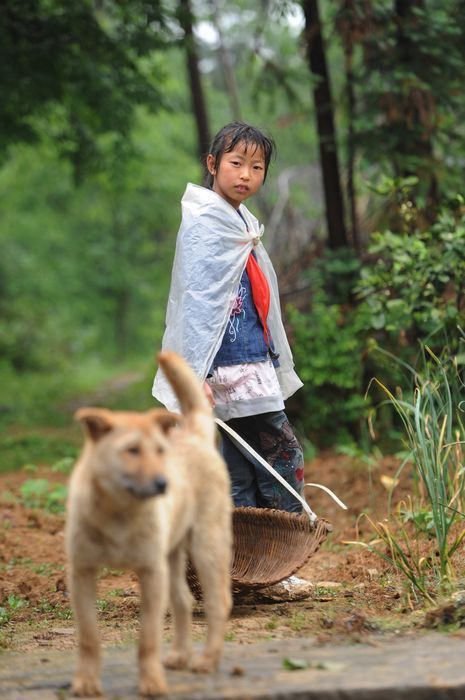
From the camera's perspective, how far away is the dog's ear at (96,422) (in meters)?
2.90

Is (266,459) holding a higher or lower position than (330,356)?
lower

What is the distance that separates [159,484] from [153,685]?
28.4 inches

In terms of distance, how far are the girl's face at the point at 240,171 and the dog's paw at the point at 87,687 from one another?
2.55 m

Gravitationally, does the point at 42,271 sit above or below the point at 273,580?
above

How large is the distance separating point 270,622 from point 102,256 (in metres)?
23.1

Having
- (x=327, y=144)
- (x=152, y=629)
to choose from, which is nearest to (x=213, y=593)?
(x=152, y=629)

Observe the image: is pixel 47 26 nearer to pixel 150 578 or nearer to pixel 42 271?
pixel 150 578

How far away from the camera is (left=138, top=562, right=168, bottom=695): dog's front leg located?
3047 millimetres

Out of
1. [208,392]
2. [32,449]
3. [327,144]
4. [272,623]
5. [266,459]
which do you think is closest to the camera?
[272,623]

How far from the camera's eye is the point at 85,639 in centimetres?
312

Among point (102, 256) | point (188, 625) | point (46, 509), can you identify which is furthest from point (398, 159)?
point (102, 256)

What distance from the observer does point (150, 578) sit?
10.00ft

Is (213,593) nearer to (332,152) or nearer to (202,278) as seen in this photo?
(202,278)

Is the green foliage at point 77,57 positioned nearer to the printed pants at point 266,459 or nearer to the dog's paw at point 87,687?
the printed pants at point 266,459
